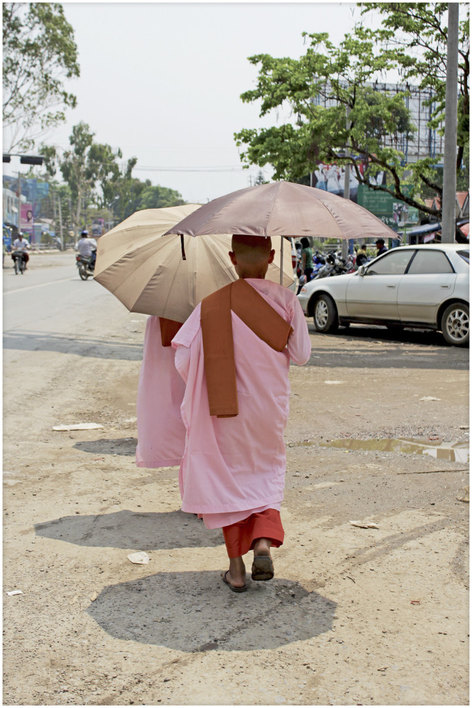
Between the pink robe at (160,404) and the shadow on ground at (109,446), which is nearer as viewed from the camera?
the pink robe at (160,404)

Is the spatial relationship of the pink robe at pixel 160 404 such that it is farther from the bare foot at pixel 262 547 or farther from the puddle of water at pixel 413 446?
the puddle of water at pixel 413 446

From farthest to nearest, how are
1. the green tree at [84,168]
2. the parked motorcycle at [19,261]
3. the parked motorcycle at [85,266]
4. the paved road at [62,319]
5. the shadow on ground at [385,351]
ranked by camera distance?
the green tree at [84,168]
the parked motorcycle at [19,261]
the parked motorcycle at [85,266]
the paved road at [62,319]
the shadow on ground at [385,351]

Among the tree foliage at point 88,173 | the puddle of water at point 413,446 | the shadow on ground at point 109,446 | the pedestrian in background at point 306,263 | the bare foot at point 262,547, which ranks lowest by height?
the shadow on ground at point 109,446

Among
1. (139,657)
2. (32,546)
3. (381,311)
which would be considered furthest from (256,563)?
(381,311)

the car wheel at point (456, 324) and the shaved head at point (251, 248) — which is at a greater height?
the shaved head at point (251, 248)

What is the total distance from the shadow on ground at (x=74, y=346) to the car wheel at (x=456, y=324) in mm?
4557

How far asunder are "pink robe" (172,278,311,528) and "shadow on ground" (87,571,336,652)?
34 centimetres

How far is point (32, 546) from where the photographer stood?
4414mm

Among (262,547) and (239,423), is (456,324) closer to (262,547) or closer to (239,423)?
(239,423)

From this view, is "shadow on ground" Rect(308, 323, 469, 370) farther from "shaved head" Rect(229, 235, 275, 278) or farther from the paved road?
"shaved head" Rect(229, 235, 275, 278)

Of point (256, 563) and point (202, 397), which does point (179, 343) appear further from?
point (256, 563)

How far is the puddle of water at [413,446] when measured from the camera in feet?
20.9

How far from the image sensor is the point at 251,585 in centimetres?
392

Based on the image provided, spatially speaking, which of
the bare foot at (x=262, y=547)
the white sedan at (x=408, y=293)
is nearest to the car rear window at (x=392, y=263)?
the white sedan at (x=408, y=293)
